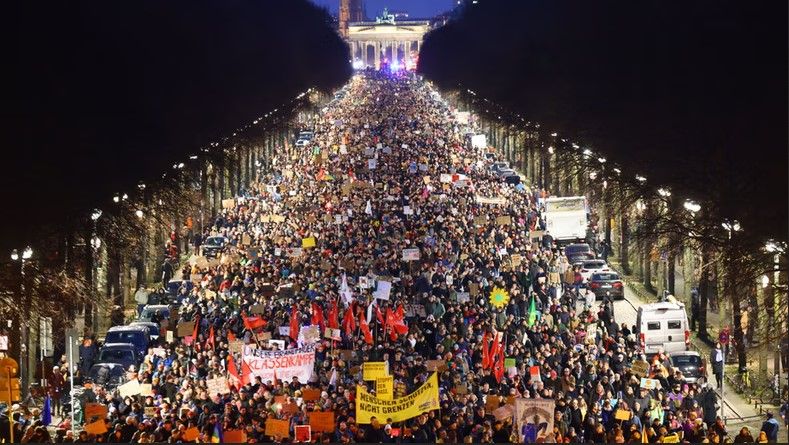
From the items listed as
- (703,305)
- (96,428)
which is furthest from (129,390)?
(703,305)

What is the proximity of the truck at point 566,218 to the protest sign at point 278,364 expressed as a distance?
A: 2910 cm

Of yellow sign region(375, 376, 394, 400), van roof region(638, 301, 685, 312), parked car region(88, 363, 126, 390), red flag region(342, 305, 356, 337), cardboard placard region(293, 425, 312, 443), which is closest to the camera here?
cardboard placard region(293, 425, 312, 443)

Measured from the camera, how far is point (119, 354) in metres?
34.3

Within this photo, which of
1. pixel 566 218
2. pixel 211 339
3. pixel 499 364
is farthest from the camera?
pixel 566 218

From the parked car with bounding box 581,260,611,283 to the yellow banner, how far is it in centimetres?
2403

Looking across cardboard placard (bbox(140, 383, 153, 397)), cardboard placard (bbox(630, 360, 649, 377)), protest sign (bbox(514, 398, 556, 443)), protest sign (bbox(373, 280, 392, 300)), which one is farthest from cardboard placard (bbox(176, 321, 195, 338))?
protest sign (bbox(514, 398, 556, 443))

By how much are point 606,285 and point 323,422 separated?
2455 cm

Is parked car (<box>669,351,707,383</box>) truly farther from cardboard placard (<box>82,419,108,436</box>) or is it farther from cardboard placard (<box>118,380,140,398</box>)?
cardboard placard (<box>82,419,108,436</box>)

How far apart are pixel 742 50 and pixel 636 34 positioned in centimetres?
2098

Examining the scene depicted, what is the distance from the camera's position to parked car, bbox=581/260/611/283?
1875 inches

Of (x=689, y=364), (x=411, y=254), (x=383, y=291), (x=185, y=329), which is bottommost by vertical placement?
(x=689, y=364)

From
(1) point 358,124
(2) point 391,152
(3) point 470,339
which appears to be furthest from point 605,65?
(1) point 358,124

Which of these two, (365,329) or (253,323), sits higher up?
(253,323)

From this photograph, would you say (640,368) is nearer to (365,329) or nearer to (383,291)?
(365,329)
